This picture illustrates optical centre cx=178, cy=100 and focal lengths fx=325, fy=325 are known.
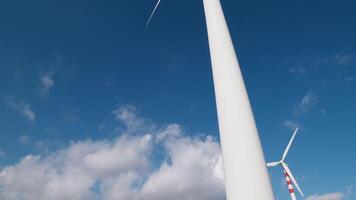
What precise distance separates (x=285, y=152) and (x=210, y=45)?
55.7m

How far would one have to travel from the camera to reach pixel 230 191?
9141 mm

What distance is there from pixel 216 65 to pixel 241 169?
4397 millimetres

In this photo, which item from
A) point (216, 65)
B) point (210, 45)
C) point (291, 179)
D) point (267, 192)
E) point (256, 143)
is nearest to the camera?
point (267, 192)

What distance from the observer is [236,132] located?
32.0 feet

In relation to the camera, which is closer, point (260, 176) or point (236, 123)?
point (260, 176)

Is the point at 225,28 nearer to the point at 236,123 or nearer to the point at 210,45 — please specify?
the point at 210,45

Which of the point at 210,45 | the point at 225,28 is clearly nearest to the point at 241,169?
the point at 210,45

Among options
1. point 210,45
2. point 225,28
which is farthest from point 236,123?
point 225,28

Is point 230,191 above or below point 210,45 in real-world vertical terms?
below

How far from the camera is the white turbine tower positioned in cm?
890

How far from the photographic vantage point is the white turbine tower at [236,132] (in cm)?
890

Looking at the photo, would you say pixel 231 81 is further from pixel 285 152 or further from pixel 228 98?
pixel 285 152

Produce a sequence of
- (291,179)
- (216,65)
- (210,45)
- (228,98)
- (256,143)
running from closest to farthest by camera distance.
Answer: (256,143) < (228,98) < (216,65) < (210,45) < (291,179)

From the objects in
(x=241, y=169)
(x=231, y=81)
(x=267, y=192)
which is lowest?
(x=267, y=192)
